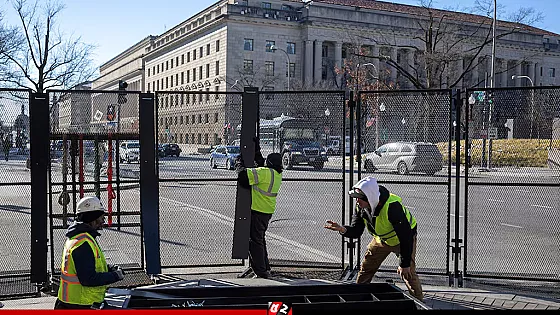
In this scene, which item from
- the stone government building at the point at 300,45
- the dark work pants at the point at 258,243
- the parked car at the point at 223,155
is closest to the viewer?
the dark work pants at the point at 258,243

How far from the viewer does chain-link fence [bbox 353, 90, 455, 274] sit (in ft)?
28.1

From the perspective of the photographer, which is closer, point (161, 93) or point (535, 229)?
A: point (161, 93)

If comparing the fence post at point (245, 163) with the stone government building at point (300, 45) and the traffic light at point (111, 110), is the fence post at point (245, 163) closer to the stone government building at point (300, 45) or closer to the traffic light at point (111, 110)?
the traffic light at point (111, 110)

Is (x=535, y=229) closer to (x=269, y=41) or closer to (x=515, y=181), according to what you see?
(x=515, y=181)

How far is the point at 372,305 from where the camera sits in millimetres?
4238

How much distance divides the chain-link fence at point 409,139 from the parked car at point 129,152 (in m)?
4.35

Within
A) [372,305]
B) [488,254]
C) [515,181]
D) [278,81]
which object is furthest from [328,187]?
[278,81]

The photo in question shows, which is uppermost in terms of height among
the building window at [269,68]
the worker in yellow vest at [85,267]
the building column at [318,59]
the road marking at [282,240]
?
the building column at [318,59]

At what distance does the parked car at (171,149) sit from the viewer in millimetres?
9328

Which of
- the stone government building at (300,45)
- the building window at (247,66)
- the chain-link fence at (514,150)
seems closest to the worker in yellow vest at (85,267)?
the chain-link fence at (514,150)

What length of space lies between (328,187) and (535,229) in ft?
36.8

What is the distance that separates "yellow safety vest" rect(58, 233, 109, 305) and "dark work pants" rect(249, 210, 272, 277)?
12.5 feet

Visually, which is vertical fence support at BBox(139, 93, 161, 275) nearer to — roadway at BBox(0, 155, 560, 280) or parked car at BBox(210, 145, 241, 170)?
roadway at BBox(0, 155, 560, 280)

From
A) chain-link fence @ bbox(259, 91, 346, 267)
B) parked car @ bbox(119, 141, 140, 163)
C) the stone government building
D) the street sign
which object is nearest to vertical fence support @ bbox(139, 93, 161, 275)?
chain-link fence @ bbox(259, 91, 346, 267)
